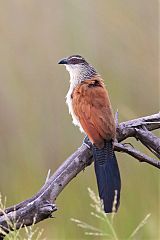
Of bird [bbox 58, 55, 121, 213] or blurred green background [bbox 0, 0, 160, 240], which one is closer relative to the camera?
bird [bbox 58, 55, 121, 213]

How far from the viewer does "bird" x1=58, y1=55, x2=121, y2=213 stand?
926 mm

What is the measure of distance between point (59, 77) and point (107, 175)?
0.83 metres

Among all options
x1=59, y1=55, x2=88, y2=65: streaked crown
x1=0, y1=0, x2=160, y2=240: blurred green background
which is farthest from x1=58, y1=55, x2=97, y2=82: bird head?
x1=0, y1=0, x2=160, y2=240: blurred green background

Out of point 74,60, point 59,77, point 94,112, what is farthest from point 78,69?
point 59,77

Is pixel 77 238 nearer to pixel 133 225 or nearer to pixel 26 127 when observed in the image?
pixel 133 225

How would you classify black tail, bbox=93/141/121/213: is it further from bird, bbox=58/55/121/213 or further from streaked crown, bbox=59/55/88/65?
streaked crown, bbox=59/55/88/65

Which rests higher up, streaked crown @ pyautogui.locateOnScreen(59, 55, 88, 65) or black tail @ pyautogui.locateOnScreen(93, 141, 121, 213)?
streaked crown @ pyautogui.locateOnScreen(59, 55, 88, 65)

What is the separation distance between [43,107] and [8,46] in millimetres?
226

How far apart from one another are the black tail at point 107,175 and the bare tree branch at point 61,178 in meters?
0.02

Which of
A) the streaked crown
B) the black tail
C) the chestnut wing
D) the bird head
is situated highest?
the streaked crown

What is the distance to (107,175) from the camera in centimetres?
95

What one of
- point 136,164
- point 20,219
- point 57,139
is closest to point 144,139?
point 20,219

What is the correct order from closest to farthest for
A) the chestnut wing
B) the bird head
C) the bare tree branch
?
the bare tree branch < the chestnut wing < the bird head

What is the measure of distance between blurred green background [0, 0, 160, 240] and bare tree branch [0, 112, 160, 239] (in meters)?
0.46
